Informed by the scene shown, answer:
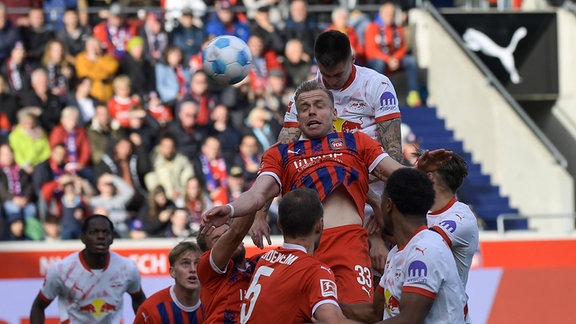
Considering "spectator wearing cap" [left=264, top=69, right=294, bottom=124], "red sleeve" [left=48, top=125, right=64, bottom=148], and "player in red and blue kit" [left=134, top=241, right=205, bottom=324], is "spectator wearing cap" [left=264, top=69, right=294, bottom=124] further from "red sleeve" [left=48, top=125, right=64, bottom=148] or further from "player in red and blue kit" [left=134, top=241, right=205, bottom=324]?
"player in red and blue kit" [left=134, top=241, right=205, bottom=324]

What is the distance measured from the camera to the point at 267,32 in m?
17.7

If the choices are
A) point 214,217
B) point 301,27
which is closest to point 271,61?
point 301,27

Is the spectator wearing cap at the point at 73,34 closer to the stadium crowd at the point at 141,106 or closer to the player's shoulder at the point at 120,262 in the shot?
the stadium crowd at the point at 141,106

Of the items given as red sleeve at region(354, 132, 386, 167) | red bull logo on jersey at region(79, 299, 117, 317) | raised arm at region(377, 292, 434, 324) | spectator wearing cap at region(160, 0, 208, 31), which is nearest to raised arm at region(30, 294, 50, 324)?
red bull logo on jersey at region(79, 299, 117, 317)

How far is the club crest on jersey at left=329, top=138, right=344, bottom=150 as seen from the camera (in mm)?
7219

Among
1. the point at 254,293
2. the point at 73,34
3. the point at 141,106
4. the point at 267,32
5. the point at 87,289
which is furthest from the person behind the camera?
the point at 267,32

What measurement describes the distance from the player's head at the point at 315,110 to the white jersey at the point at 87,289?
3822 millimetres

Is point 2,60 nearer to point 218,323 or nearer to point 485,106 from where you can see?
point 485,106

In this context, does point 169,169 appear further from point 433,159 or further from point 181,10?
point 433,159

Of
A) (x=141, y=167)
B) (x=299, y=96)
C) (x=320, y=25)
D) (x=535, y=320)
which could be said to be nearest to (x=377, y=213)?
(x=299, y=96)

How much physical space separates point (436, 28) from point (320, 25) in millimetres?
2069

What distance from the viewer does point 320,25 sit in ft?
60.2

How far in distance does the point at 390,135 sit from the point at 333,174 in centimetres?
96

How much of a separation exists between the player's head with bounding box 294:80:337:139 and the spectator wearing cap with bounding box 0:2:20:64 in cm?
1057
